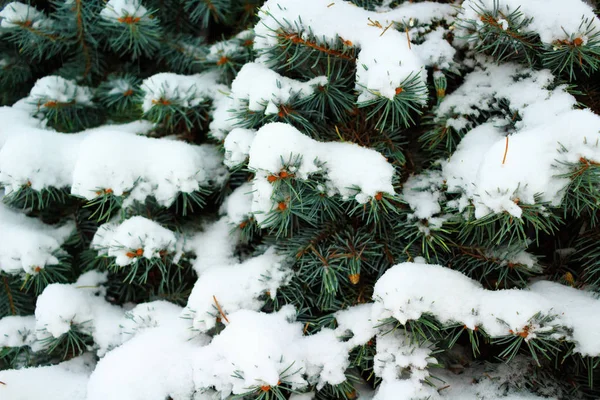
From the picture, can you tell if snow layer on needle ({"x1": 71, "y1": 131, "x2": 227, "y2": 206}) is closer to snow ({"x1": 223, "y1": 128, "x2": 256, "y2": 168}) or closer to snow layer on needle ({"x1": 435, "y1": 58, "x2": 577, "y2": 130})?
snow ({"x1": 223, "y1": 128, "x2": 256, "y2": 168})

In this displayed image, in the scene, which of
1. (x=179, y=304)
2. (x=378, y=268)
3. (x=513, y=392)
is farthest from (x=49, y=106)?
(x=513, y=392)

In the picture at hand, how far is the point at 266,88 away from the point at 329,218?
425mm

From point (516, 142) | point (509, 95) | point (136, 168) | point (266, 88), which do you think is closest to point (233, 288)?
point (136, 168)

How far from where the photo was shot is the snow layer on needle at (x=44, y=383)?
1.22 m

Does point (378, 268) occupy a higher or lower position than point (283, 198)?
lower

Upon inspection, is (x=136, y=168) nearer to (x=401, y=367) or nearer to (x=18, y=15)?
(x=18, y=15)

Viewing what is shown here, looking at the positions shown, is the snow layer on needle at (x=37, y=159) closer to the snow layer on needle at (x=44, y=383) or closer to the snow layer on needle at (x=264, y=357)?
the snow layer on needle at (x=44, y=383)

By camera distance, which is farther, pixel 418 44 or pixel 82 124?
pixel 82 124

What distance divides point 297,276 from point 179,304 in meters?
0.45

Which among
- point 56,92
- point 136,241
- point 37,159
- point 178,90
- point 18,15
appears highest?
point 18,15

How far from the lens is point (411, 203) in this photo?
1.23 m

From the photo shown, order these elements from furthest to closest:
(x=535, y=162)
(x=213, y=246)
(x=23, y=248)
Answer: (x=213, y=246)
(x=23, y=248)
(x=535, y=162)

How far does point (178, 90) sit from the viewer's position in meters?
1.44

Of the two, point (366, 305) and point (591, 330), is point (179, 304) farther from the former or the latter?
point (591, 330)
